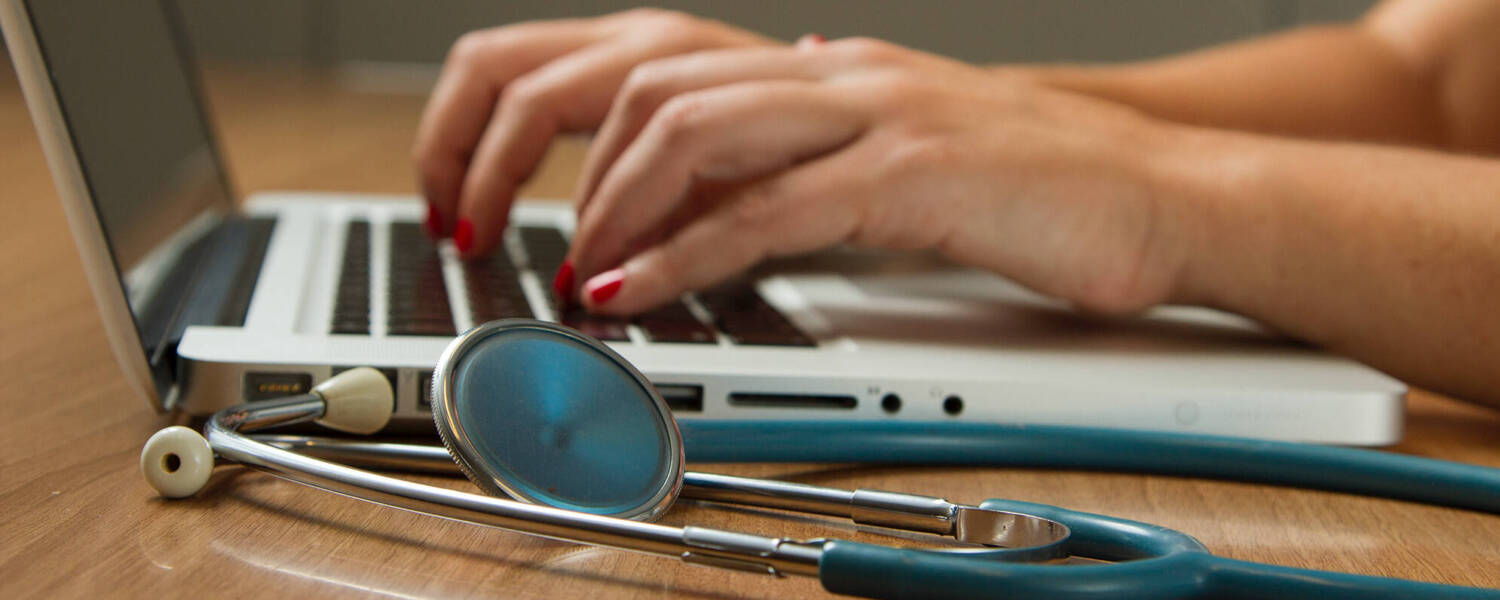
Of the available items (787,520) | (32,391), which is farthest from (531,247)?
(787,520)

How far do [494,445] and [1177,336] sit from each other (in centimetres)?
39

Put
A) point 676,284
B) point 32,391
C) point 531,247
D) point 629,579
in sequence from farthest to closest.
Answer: point 531,247 → point 676,284 → point 32,391 → point 629,579

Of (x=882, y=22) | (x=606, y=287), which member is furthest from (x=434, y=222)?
(x=882, y=22)

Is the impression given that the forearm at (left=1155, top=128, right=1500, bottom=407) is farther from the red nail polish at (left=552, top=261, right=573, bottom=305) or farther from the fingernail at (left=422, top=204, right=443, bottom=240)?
the fingernail at (left=422, top=204, right=443, bottom=240)

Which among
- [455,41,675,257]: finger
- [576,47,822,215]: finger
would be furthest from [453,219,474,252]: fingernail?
[576,47,822,215]: finger

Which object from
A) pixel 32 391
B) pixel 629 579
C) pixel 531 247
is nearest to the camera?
pixel 629 579

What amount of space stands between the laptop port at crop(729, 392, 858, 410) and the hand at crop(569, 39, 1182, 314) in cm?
15

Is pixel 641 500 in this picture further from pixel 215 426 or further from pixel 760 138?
pixel 760 138

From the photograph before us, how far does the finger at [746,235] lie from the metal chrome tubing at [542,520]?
0.25 meters

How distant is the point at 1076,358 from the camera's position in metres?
0.53

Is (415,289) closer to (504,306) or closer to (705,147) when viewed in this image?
(504,306)

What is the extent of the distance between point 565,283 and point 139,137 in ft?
0.98

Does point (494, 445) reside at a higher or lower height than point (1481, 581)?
higher

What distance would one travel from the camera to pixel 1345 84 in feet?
3.30
